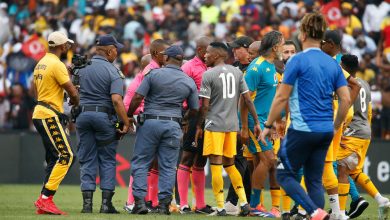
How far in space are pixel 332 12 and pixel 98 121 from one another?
13.5m

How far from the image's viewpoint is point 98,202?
17.6 meters

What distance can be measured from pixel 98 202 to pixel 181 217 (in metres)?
3.52

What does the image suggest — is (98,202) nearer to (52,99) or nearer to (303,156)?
(52,99)

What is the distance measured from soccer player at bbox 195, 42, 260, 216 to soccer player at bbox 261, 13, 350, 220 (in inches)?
119

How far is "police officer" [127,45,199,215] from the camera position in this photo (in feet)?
48.0

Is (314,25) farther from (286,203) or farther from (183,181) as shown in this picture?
(183,181)

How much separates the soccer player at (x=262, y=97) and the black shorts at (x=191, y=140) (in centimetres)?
117

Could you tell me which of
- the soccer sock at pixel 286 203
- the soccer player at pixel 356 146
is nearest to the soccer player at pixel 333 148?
the soccer sock at pixel 286 203

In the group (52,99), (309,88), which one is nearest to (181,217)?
(52,99)

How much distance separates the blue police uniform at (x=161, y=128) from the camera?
48.0ft

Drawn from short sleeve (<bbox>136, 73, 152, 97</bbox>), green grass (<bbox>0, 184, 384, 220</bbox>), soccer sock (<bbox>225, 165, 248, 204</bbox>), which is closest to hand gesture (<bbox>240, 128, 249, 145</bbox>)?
soccer sock (<bbox>225, 165, 248, 204</bbox>)

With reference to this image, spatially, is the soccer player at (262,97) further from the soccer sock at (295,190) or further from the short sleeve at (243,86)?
the soccer sock at (295,190)

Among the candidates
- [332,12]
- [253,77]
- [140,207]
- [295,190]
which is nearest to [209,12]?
[332,12]

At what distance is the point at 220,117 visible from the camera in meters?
15.0
